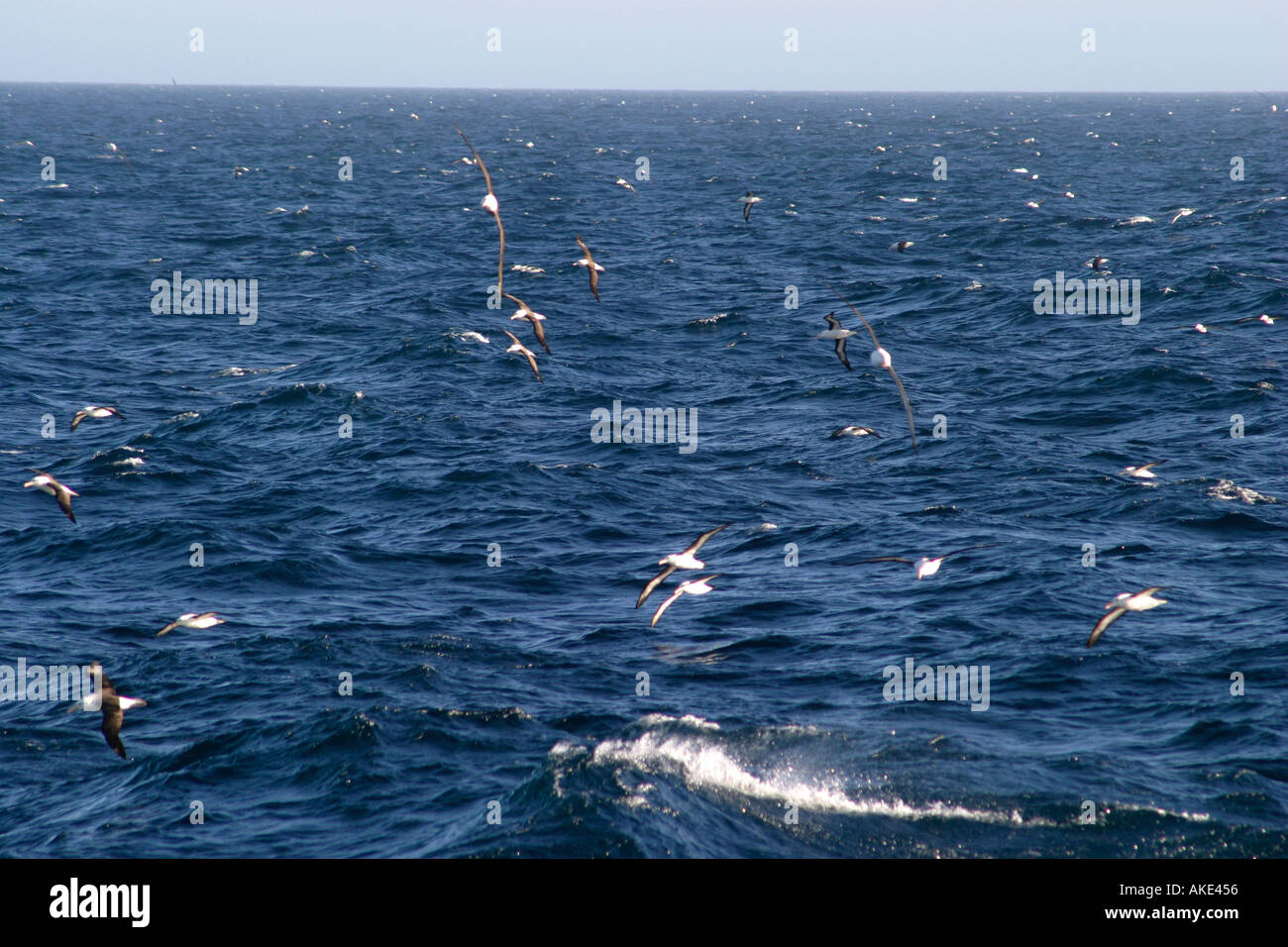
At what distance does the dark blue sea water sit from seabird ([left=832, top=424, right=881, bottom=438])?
2.00 ft

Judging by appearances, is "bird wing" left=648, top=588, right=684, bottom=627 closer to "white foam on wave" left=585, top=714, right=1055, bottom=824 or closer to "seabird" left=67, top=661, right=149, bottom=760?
"white foam on wave" left=585, top=714, right=1055, bottom=824

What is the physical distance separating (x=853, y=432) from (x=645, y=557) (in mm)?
9822

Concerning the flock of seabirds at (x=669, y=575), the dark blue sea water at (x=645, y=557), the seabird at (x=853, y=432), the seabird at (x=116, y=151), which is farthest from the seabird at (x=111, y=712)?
the seabird at (x=116, y=151)

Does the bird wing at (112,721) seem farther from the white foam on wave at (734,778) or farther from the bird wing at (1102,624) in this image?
the bird wing at (1102,624)

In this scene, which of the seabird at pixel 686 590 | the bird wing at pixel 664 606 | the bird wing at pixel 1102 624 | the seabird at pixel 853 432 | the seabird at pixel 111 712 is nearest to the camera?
the seabird at pixel 111 712

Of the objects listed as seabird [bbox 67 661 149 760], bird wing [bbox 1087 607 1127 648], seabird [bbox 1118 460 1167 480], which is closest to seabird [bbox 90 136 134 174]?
seabird [bbox 1118 460 1167 480]

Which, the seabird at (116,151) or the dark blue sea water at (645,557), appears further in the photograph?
the seabird at (116,151)

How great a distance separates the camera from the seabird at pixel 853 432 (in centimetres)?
3324

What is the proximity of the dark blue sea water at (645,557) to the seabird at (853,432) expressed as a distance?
61 cm

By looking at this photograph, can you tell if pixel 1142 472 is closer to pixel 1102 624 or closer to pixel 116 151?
pixel 1102 624

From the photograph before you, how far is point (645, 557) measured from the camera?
1080 inches

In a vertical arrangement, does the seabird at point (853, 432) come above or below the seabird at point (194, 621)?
above
